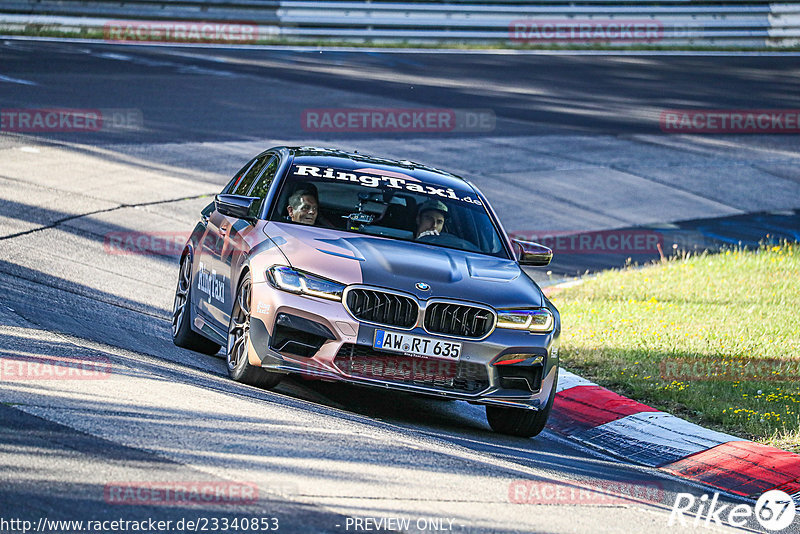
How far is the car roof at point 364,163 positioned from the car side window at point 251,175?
0.77 ft

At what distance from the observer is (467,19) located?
3450 cm

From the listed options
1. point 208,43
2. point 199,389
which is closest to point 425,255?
point 199,389

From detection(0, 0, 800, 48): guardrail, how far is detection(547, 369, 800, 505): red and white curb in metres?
23.8

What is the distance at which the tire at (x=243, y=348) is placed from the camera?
808cm

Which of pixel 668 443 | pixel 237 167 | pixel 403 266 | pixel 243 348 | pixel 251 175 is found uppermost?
pixel 251 175

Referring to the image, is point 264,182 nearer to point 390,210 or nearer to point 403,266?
point 390,210

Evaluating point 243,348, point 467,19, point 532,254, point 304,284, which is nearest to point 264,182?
point 243,348

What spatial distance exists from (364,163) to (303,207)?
0.87 m

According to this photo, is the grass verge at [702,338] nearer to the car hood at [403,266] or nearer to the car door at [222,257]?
the car hood at [403,266]

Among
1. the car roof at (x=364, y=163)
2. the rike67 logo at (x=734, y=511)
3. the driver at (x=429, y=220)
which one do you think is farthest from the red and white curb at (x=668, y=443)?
the car roof at (x=364, y=163)

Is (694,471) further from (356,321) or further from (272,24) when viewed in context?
(272,24)

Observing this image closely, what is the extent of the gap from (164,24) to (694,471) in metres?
26.2

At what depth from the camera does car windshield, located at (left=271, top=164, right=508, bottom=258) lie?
8.92 m

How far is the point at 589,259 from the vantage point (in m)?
16.2
